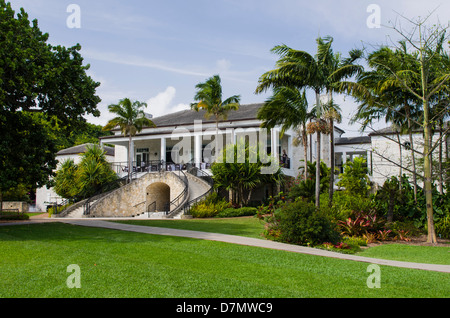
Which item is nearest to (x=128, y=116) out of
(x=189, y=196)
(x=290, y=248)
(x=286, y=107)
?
(x=189, y=196)

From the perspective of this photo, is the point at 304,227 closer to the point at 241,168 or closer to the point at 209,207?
the point at 209,207

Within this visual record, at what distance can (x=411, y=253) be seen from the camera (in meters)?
12.3

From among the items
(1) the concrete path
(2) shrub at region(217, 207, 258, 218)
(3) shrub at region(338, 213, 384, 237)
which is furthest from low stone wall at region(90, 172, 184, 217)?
(3) shrub at region(338, 213, 384, 237)

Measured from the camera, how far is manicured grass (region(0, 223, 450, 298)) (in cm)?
654

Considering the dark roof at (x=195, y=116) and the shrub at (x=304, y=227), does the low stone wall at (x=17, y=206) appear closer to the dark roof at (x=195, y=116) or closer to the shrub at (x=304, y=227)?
the dark roof at (x=195, y=116)

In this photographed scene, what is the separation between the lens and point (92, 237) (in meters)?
12.7

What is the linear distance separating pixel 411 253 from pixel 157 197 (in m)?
20.6

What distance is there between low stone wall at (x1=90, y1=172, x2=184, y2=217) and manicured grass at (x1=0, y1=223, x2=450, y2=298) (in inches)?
615

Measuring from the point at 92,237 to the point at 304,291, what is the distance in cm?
821

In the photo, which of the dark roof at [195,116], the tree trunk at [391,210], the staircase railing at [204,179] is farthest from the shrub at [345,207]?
the dark roof at [195,116]

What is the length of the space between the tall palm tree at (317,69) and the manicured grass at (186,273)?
9.54m

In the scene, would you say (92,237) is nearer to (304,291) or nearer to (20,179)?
(20,179)

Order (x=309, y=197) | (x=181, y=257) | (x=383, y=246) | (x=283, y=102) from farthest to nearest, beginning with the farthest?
(x=309, y=197) < (x=283, y=102) < (x=383, y=246) < (x=181, y=257)

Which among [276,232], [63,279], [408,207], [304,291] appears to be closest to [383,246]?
[276,232]
